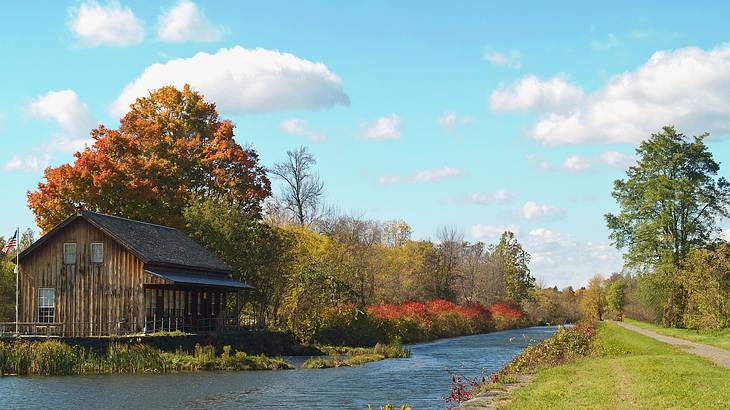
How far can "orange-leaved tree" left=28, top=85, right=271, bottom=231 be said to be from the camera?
56.8m

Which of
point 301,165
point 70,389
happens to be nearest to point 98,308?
point 70,389

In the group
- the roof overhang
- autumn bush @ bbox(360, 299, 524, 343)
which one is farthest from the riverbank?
autumn bush @ bbox(360, 299, 524, 343)

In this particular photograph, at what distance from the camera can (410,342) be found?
215 ft

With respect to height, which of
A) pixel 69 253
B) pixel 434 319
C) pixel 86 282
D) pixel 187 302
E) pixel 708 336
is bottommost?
pixel 708 336

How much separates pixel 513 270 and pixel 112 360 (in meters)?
95.1

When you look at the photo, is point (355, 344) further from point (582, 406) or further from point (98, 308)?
point (582, 406)

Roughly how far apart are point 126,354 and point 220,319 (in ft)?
32.5

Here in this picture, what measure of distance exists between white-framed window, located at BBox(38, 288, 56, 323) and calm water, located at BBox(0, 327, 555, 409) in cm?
1085

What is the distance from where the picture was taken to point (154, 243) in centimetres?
4828

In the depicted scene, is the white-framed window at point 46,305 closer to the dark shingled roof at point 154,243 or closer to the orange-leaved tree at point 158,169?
the dark shingled roof at point 154,243

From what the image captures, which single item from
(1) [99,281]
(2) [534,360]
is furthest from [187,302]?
(2) [534,360]

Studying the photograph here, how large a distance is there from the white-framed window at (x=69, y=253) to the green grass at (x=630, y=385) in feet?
93.5

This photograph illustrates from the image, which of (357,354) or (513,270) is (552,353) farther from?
(513,270)

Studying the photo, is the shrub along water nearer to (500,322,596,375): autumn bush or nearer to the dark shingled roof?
(500,322,596,375): autumn bush
